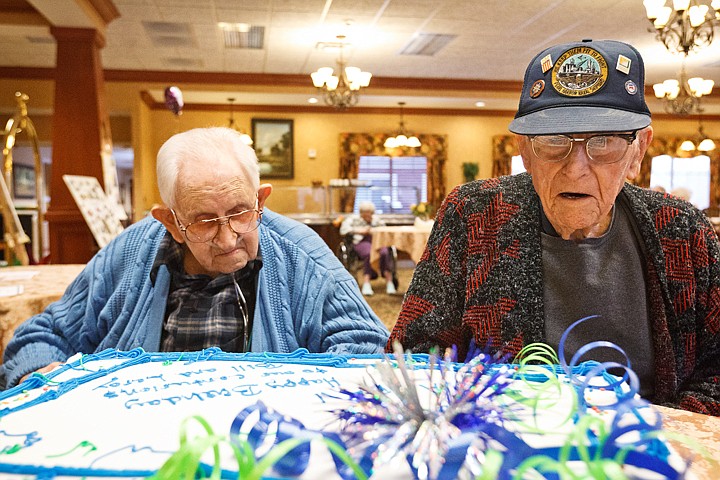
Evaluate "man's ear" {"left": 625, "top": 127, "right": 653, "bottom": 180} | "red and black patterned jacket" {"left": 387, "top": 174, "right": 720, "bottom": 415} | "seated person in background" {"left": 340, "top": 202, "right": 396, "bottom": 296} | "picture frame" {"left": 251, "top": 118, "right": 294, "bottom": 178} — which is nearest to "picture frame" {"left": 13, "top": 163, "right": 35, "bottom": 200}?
"picture frame" {"left": 251, "top": 118, "right": 294, "bottom": 178}

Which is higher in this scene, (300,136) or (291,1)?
(291,1)

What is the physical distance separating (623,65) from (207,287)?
114 centimetres

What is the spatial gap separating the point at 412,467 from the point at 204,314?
1.11m

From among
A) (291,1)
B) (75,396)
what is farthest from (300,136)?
(75,396)

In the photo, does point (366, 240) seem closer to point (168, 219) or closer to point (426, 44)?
point (426, 44)

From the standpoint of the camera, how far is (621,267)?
51.4 inches

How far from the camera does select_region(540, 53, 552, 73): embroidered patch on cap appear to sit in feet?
3.91

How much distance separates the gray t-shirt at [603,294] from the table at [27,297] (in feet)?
6.49

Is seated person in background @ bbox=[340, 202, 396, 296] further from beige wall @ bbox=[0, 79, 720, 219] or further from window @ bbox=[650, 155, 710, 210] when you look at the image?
window @ bbox=[650, 155, 710, 210]

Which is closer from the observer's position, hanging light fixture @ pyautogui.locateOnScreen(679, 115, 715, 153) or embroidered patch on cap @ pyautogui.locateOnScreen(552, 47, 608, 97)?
embroidered patch on cap @ pyautogui.locateOnScreen(552, 47, 608, 97)

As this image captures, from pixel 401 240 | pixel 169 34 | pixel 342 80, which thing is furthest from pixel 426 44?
pixel 169 34

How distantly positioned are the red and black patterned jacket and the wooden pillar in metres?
5.77

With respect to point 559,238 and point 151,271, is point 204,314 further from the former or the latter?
point 559,238

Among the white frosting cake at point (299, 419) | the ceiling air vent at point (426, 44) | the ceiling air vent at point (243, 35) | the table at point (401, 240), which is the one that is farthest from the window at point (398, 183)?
the white frosting cake at point (299, 419)
